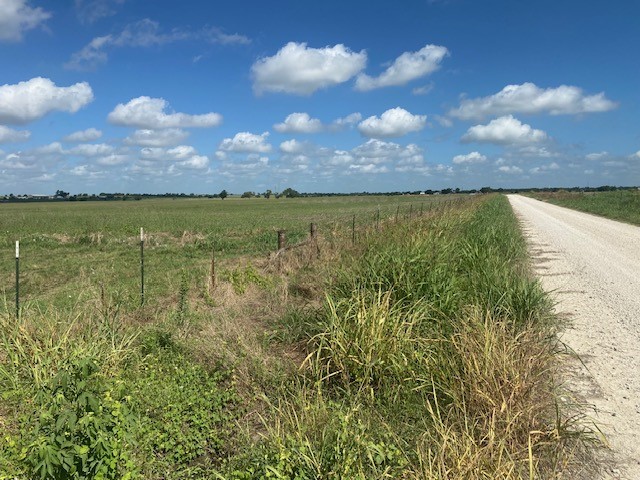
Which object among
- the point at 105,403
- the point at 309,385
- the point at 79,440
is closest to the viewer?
the point at 79,440

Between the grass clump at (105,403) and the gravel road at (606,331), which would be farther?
the gravel road at (606,331)

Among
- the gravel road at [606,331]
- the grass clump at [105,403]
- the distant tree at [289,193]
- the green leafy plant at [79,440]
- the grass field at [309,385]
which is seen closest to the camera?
the green leafy plant at [79,440]

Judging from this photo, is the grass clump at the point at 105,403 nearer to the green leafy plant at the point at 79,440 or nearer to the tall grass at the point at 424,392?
the green leafy plant at the point at 79,440

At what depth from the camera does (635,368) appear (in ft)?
15.8

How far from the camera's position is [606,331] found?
6.02 meters

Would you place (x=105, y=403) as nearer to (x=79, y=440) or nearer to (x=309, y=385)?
(x=79, y=440)

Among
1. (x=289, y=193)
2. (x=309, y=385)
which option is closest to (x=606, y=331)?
(x=309, y=385)

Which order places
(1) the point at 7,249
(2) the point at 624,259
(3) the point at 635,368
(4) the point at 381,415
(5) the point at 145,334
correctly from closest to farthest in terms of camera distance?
1. (4) the point at 381,415
2. (3) the point at 635,368
3. (5) the point at 145,334
4. (2) the point at 624,259
5. (1) the point at 7,249

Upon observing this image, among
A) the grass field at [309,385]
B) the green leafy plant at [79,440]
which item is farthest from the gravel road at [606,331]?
the green leafy plant at [79,440]

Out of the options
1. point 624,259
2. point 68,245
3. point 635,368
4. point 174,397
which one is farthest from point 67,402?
point 68,245

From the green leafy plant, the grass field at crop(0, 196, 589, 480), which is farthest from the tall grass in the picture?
the green leafy plant

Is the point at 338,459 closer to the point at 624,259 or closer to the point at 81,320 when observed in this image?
the point at 81,320

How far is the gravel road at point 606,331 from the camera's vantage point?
11.9ft

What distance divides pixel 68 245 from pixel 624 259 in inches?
874
